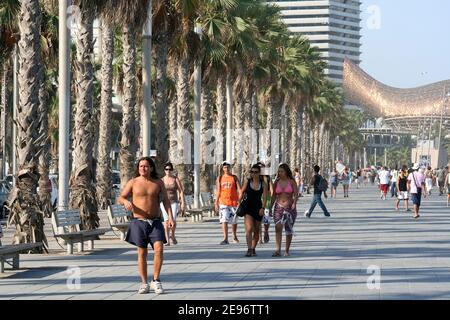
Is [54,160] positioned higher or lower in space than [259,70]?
lower

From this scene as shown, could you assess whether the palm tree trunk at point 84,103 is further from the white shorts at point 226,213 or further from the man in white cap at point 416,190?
the man in white cap at point 416,190

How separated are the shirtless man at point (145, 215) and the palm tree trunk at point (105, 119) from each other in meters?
14.5

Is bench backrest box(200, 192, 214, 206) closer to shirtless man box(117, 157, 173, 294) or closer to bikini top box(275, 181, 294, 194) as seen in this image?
bikini top box(275, 181, 294, 194)

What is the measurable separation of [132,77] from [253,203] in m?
10.1

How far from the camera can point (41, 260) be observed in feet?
62.4

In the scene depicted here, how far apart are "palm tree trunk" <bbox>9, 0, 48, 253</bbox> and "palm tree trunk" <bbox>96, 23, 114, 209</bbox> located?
26.4ft

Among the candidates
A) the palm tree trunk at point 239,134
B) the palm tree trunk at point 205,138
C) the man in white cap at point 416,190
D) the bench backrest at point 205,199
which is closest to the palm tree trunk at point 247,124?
the palm tree trunk at point 239,134

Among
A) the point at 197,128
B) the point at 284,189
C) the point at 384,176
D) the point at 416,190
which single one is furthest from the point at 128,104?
the point at 384,176

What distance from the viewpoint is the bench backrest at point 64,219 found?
2048 centimetres

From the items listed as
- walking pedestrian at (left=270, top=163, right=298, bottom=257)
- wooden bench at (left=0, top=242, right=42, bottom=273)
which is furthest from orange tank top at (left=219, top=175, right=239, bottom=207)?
wooden bench at (left=0, top=242, right=42, bottom=273)

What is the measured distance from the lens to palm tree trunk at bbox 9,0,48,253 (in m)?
20.3
